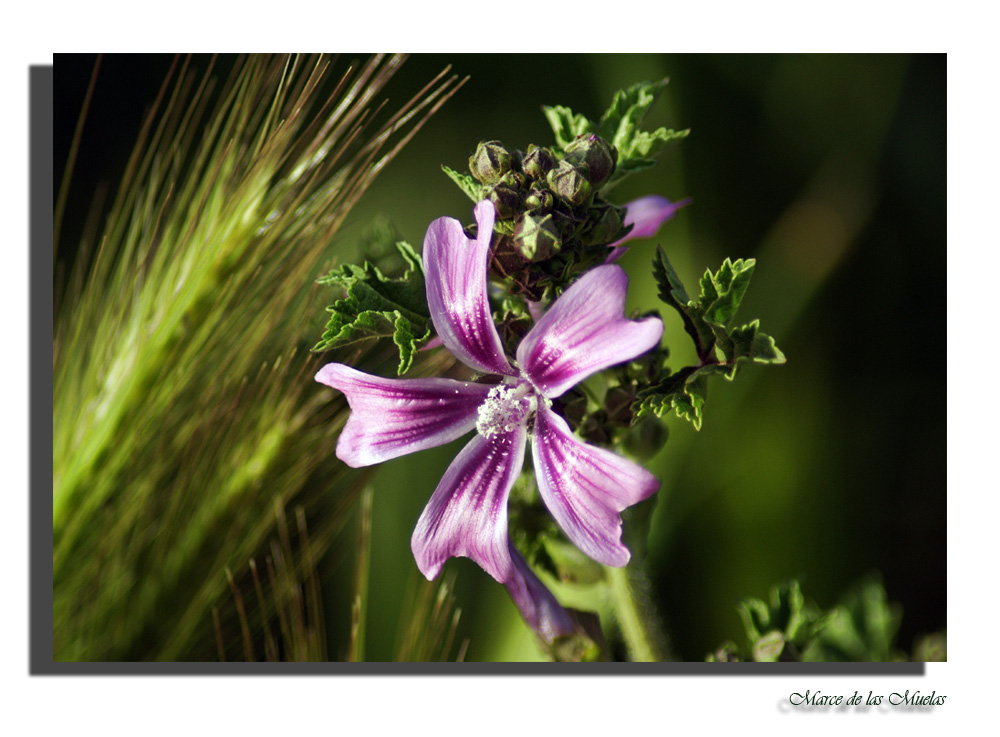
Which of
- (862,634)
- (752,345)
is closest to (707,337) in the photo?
(752,345)

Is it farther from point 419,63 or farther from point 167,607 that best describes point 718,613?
point 419,63

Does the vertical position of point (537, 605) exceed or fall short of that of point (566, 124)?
it falls short

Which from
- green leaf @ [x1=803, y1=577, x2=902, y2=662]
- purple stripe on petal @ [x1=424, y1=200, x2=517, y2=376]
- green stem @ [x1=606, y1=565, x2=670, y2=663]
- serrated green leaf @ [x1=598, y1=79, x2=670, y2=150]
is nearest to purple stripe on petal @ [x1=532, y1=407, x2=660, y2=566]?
purple stripe on petal @ [x1=424, y1=200, x2=517, y2=376]

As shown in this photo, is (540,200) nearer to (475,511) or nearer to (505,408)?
(505,408)

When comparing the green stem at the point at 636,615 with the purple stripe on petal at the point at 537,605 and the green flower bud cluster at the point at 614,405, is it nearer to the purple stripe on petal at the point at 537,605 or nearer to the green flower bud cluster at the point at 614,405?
the purple stripe on petal at the point at 537,605

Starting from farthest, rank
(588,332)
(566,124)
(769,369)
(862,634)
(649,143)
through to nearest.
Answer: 1. (769,369)
2. (862,634)
3. (566,124)
4. (649,143)
5. (588,332)
